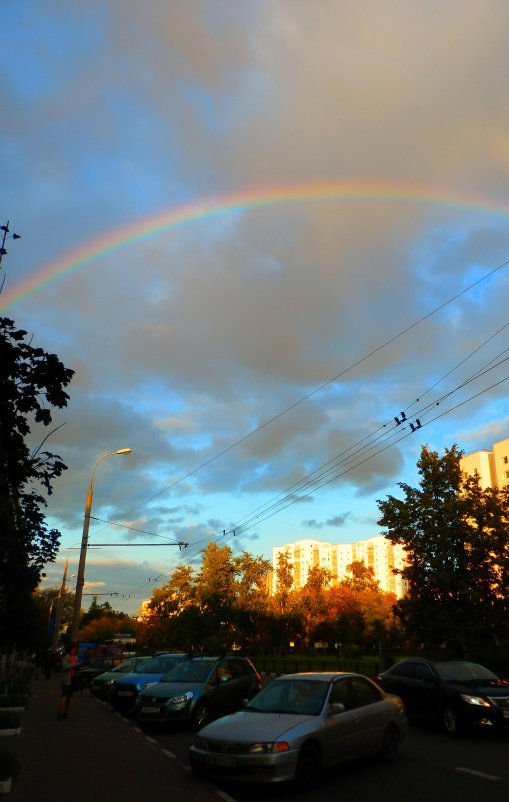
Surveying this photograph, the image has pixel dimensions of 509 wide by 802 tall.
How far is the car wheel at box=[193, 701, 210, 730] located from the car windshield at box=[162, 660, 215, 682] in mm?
602

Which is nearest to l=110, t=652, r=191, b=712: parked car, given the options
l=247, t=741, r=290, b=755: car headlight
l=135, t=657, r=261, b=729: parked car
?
l=135, t=657, r=261, b=729: parked car

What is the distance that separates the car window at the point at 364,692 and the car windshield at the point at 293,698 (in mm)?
609

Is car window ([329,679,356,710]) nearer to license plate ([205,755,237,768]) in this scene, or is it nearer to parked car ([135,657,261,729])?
license plate ([205,755,237,768])

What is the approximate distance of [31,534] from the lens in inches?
413

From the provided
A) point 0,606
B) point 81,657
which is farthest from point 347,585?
point 0,606

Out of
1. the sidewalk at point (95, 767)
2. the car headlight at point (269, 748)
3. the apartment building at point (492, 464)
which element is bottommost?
the sidewalk at point (95, 767)

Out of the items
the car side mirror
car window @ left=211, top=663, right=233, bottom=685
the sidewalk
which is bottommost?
the sidewalk

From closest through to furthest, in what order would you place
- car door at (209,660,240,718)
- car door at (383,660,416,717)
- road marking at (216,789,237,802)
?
1. road marking at (216,789,237,802)
2. car door at (209,660,240,718)
3. car door at (383,660,416,717)

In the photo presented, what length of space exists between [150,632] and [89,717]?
235ft

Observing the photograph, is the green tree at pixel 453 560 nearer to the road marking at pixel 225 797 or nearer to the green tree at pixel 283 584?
the road marking at pixel 225 797

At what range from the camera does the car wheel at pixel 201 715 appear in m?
13.6

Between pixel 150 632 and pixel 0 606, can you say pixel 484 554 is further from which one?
pixel 150 632

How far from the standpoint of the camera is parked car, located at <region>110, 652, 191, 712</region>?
57.0ft

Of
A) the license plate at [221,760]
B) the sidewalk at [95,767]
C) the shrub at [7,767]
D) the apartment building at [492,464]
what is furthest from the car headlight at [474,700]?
the apartment building at [492,464]
